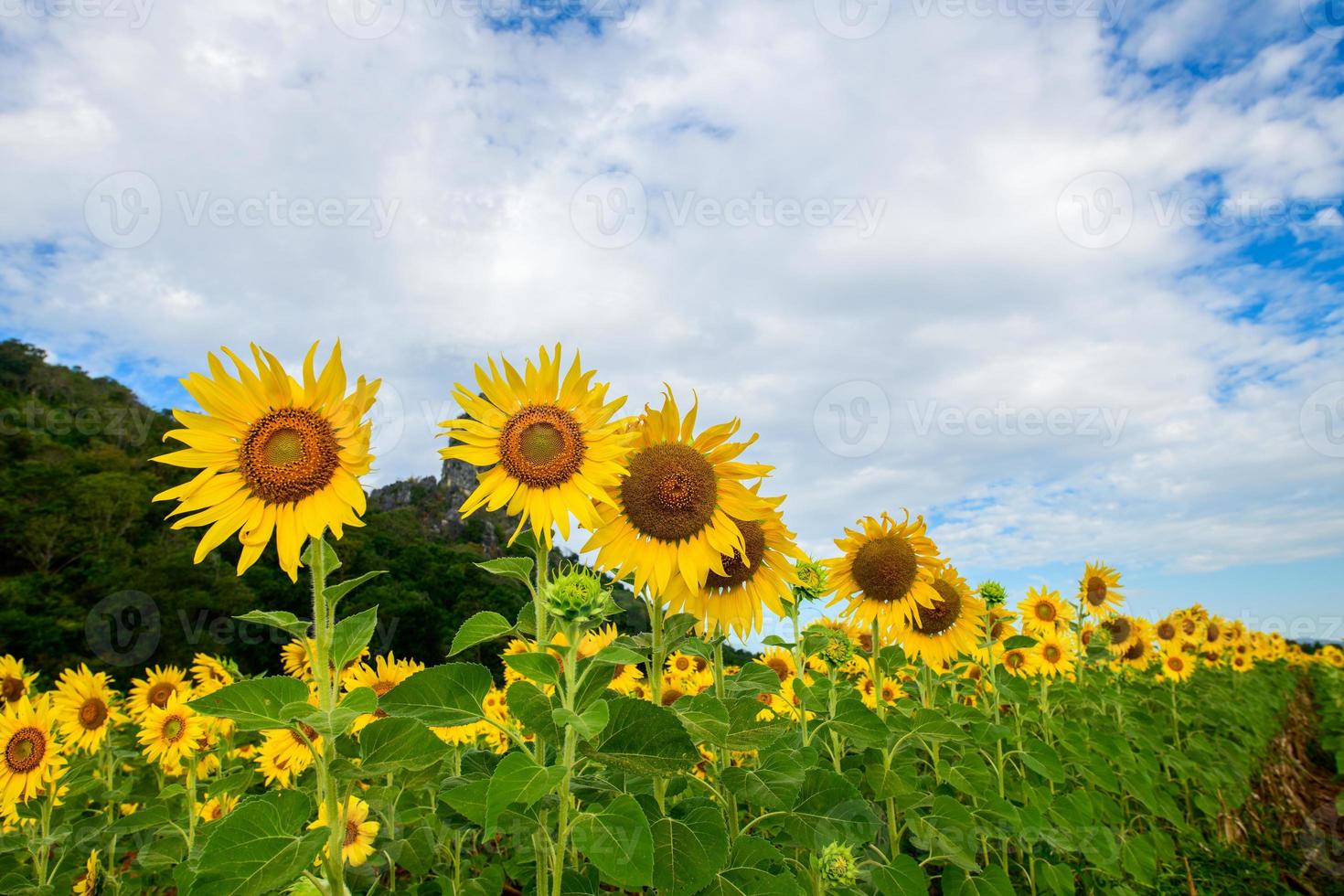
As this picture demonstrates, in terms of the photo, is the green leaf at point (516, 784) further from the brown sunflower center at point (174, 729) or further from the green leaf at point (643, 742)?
the brown sunflower center at point (174, 729)

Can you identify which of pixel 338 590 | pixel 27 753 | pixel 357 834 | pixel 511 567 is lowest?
pixel 27 753

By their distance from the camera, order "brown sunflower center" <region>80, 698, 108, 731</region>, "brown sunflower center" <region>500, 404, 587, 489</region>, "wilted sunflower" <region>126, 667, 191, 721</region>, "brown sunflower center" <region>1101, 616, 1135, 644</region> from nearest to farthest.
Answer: "brown sunflower center" <region>500, 404, 587, 489</region> < "brown sunflower center" <region>80, 698, 108, 731</region> < "wilted sunflower" <region>126, 667, 191, 721</region> < "brown sunflower center" <region>1101, 616, 1135, 644</region>

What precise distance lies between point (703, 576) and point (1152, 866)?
452 cm

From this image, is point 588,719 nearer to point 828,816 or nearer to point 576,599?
point 576,599

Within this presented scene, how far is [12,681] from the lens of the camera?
596 centimetres

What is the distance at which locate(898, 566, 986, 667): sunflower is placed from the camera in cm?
500

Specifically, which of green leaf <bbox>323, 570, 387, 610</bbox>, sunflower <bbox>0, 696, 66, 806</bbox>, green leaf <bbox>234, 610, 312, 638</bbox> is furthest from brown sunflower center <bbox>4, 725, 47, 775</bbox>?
→ green leaf <bbox>323, 570, 387, 610</bbox>

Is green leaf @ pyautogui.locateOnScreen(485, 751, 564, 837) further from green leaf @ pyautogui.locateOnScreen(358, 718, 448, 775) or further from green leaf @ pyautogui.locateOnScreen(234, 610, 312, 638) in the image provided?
green leaf @ pyautogui.locateOnScreen(234, 610, 312, 638)

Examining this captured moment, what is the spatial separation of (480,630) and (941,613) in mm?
3666

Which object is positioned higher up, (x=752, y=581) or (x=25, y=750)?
(x=752, y=581)

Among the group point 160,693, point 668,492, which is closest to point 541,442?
point 668,492

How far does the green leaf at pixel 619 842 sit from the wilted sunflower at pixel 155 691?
5.40 meters

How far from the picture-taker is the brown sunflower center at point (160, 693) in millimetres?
6102

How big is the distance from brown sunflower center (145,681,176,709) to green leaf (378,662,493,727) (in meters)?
5.17
